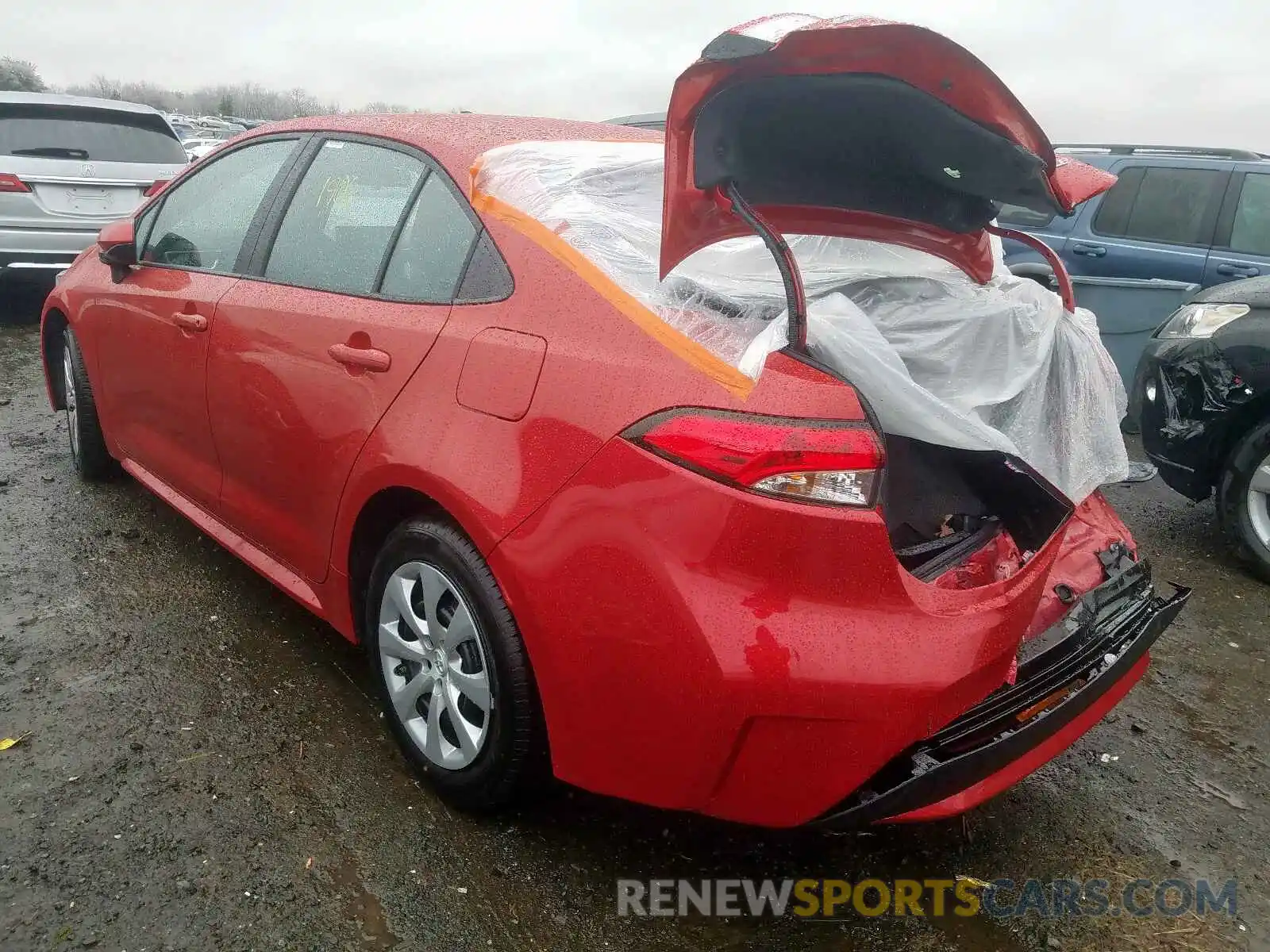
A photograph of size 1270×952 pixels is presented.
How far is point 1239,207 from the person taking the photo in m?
5.86

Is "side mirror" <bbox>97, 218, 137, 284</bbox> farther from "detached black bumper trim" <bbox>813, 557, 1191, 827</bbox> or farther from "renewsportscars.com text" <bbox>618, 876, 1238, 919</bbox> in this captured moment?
"detached black bumper trim" <bbox>813, 557, 1191, 827</bbox>

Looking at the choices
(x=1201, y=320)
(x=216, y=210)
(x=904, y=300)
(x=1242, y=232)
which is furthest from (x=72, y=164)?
(x=1242, y=232)

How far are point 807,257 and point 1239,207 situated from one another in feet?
16.1

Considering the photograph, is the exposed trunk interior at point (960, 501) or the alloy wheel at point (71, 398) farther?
the alloy wheel at point (71, 398)

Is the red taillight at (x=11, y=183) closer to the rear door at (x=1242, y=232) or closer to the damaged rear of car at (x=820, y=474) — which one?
the damaged rear of car at (x=820, y=474)

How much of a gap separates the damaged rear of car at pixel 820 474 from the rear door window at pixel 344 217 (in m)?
0.34

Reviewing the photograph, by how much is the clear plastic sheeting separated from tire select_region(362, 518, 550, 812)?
69 centimetres

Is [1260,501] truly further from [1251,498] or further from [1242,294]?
[1242,294]

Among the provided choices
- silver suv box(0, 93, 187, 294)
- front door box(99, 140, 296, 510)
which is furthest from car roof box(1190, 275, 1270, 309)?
silver suv box(0, 93, 187, 294)

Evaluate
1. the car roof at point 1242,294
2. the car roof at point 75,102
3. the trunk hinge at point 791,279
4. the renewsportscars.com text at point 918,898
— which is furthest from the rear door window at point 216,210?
the car roof at point 75,102

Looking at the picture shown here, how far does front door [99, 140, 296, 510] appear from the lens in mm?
3010

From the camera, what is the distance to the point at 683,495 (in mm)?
1687

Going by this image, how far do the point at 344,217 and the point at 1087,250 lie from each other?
17.3 ft

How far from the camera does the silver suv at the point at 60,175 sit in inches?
281
